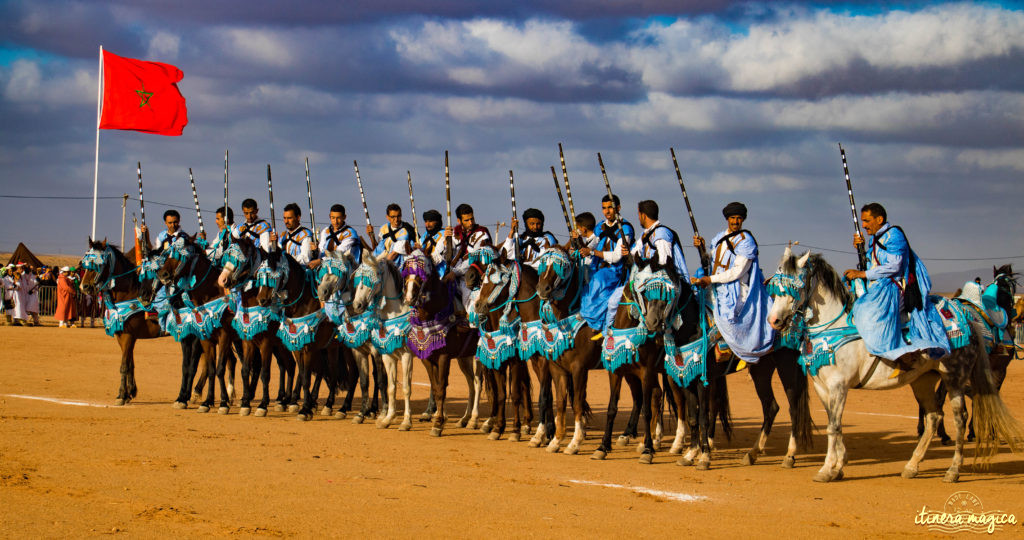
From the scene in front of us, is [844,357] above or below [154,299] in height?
below

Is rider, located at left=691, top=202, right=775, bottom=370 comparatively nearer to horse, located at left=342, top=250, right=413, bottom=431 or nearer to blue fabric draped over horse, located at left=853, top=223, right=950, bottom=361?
blue fabric draped over horse, located at left=853, top=223, right=950, bottom=361

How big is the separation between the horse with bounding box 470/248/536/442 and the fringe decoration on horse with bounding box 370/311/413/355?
122 cm

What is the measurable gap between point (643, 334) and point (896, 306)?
9.28 feet

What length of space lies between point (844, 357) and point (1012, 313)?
5.77 metres

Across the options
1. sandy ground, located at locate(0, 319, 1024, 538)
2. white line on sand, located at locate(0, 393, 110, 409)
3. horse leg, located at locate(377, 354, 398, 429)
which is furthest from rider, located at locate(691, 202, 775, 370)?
white line on sand, located at locate(0, 393, 110, 409)

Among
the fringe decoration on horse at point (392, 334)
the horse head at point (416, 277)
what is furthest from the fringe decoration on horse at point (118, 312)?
the horse head at point (416, 277)

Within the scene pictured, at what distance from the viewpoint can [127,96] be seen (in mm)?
22469

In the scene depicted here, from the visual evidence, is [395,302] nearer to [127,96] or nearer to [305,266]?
[305,266]

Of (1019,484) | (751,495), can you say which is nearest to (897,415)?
(1019,484)

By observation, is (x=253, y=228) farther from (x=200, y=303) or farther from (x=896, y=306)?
(x=896, y=306)

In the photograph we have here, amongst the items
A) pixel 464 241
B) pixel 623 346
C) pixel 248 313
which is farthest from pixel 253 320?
pixel 623 346

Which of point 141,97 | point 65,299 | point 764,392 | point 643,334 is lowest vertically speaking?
point 764,392

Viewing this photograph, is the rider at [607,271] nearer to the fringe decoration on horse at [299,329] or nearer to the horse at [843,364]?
the horse at [843,364]

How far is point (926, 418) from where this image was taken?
10.7m
